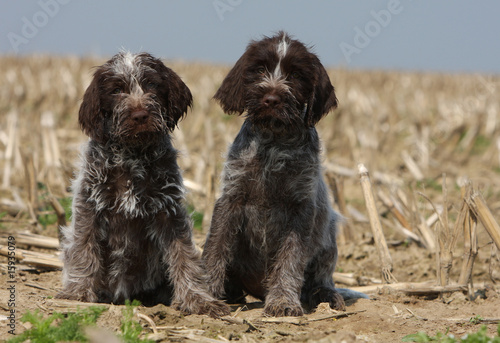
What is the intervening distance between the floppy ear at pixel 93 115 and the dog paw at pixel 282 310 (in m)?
2.24

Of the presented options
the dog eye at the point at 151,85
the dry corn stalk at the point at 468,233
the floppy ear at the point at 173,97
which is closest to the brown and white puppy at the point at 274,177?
the floppy ear at the point at 173,97

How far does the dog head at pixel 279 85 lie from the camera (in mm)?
5809

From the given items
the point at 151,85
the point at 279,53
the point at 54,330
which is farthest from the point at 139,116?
the point at 54,330

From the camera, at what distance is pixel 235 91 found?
607 centimetres

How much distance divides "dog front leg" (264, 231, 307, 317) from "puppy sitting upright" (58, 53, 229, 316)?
51 centimetres

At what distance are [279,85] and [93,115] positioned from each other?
1724 mm

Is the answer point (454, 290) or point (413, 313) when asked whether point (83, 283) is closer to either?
point (413, 313)

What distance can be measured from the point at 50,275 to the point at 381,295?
→ 12.4ft

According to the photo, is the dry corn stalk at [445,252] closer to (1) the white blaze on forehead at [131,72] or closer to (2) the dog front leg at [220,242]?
(2) the dog front leg at [220,242]

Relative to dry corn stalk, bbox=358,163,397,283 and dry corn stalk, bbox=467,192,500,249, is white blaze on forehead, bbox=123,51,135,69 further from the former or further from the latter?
dry corn stalk, bbox=467,192,500,249

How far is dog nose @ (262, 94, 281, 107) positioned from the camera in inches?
225

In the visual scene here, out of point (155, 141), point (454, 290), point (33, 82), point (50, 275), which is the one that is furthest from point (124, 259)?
point (33, 82)

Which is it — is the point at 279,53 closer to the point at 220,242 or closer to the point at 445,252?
the point at 220,242

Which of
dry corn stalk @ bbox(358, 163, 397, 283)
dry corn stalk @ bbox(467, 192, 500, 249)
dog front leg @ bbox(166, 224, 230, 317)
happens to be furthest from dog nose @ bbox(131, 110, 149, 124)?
dry corn stalk @ bbox(467, 192, 500, 249)
